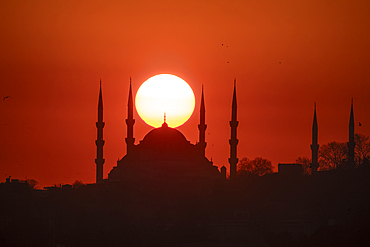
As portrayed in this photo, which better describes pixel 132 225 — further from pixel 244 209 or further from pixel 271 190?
pixel 271 190

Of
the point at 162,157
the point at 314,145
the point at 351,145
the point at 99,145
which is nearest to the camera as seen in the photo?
the point at 99,145

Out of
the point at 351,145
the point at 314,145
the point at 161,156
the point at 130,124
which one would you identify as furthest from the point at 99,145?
the point at 351,145

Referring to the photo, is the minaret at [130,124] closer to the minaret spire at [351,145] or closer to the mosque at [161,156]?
the mosque at [161,156]

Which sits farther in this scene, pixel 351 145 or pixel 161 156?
pixel 351 145

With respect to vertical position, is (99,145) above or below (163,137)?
below

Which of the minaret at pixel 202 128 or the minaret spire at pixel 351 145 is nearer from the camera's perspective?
the minaret at pixel 202 128

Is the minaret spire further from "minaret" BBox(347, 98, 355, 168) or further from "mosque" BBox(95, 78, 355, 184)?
"mosque" BBox(95, 78, 355, 184)

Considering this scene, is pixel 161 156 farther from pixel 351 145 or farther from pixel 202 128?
pixel 351 145

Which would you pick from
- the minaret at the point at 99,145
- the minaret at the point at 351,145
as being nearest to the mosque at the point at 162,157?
the minaret at the point at 99,145
